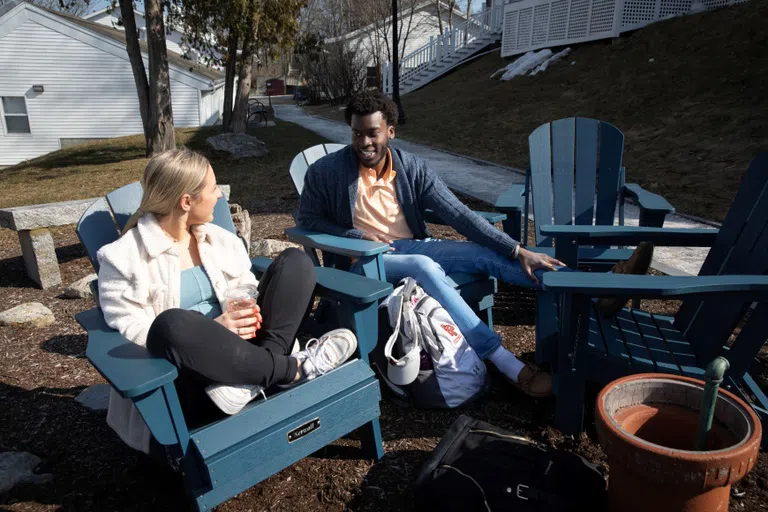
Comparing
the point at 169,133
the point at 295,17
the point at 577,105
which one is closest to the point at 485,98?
the point at 577,105

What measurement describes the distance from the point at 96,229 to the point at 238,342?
100 cm

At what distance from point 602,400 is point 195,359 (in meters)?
1.21

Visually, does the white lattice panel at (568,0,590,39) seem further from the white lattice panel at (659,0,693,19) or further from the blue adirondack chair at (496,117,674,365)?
the blue adirondack chair at (496,117,674,365)

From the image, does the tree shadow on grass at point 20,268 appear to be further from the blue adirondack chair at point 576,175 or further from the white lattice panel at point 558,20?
the white lattice panel at point 558,20

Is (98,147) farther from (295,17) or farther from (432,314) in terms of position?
(432,314)

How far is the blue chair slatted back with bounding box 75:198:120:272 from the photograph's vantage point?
2.32 metres

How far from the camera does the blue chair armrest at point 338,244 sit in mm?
2574

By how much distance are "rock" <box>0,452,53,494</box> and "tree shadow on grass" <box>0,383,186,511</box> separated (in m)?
0.03

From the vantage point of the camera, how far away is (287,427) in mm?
1848

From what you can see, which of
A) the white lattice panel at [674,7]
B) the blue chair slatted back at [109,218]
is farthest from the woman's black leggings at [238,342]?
the white lattice panel at [674,7]

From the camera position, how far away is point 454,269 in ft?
9.37

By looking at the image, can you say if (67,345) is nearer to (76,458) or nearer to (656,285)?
(76,458)

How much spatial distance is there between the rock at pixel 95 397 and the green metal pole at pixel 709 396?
2.41 meters

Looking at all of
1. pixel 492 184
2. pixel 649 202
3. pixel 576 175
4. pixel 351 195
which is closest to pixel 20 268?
pixel 351 195
